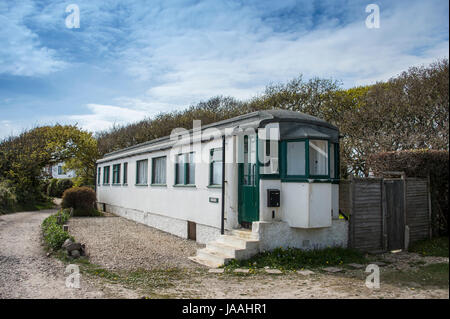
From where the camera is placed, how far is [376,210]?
8820 mm

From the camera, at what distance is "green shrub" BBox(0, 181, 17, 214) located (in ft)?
61.8

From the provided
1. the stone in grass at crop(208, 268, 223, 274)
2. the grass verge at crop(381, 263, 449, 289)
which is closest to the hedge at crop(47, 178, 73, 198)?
the stone in grass at crop(208, 268, 223, 274)

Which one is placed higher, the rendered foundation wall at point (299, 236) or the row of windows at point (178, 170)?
the row of windows at point (178, 170)

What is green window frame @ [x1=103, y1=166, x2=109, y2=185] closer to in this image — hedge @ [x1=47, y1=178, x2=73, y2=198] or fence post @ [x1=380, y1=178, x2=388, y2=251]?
hedge @ [x1=47, y1=178, x2=73, y2=198]

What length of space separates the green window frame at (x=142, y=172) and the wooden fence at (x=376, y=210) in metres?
9.14

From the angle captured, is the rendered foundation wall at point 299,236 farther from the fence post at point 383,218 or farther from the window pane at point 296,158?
the window pane at point 296,158

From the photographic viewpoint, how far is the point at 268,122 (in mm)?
8711

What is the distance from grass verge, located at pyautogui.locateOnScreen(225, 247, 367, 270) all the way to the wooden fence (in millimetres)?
589

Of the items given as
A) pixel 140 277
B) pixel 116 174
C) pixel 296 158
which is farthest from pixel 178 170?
pixel 116 174

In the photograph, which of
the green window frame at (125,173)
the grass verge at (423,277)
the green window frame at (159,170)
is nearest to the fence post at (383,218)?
the grass verge at (423,277)

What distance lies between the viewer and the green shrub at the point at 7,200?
61.8 feet

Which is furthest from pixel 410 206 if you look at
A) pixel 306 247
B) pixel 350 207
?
pixel 306 247

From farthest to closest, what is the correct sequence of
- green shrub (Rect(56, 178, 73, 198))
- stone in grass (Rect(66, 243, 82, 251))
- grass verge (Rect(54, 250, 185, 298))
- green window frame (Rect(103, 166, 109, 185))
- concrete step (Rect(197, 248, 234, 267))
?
green shrub (Rect(56, 178, 73, 198))
green window frame (Rect(103, 166, 109, 185))
stone in grass (Rect(66, 243, 82, 251))
concrete step (Rect(197, 248, 234, 267))
grass verge (Rect(54, 250, 185, 298))

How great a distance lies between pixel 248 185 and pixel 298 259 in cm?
214
